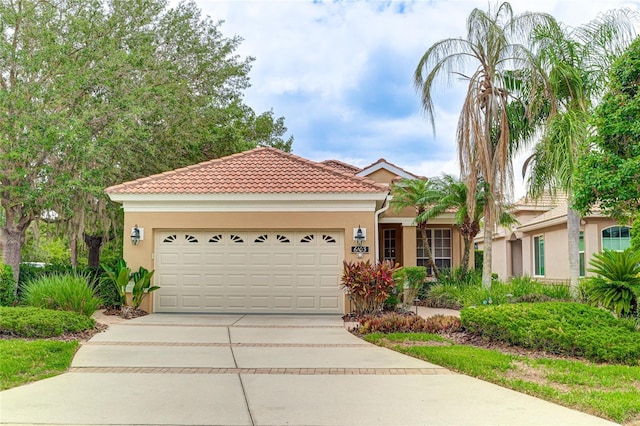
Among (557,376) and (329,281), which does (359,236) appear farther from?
(557,376)

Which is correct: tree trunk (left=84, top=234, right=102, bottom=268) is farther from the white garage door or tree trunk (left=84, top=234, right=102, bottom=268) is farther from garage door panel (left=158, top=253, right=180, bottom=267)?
the white garage door

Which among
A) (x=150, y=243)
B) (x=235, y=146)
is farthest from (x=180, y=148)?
(x=150, y=243)

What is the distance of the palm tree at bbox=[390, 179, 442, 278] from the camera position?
17.4 meters

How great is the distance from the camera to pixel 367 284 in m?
12.1

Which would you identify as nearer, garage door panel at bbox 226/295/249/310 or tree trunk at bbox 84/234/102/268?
garage door panel at bbox 226/295/249/310

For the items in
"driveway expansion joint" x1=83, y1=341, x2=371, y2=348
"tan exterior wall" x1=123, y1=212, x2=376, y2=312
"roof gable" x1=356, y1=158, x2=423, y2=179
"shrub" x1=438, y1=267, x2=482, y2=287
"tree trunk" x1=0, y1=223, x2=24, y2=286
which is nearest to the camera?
"driveway expansion joint" x1=83, y1=341, x2=371, y2=348

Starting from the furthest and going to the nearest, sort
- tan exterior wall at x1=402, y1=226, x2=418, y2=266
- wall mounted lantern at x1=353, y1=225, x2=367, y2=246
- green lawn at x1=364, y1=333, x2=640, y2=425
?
tan exterior wall at x1=402, y1=226, x2=418, y2=266
wall mounted lantern at x1=353, y1=225, x2=367, y2=246
green lawn at x1=364, y1=333, x2=640, y2=425

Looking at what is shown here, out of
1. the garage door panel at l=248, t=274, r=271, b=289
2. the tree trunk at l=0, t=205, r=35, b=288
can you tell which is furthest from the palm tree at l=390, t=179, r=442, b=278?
the tree trunk at l=0, t=205, r=35, b=288

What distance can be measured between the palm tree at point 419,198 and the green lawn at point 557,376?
909cm

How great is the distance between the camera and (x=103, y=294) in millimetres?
13195

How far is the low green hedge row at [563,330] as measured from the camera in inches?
298

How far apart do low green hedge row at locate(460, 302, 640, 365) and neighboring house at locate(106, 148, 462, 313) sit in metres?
4.74

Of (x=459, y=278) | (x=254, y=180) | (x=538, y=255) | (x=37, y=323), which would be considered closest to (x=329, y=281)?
(x=254, y=180)

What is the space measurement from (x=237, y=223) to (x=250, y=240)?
56 centimetres
